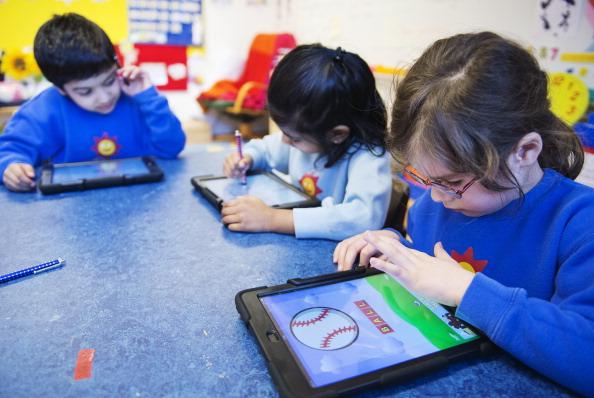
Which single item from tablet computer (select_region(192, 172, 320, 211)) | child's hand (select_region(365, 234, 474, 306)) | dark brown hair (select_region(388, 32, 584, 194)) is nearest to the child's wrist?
child's hand (select_region(365, 234, 474, 306))

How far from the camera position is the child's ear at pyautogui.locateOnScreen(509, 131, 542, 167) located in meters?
0.55

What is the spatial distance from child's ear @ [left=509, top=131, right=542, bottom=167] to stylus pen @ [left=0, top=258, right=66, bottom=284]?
681 millimetres

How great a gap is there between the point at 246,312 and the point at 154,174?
0.66m

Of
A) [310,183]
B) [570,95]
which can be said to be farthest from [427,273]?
[570,95]

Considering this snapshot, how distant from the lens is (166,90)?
343 centimetres

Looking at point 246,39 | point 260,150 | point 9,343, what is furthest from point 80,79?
point 246,39

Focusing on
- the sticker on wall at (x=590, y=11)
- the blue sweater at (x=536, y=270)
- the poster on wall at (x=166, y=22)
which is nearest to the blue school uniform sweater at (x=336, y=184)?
the blue sweater at (x=536, y=270)

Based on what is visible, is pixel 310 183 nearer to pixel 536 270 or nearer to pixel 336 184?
pixel 336 184

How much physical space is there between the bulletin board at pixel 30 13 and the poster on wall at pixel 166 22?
0.19m

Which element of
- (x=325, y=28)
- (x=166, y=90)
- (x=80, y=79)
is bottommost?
(x=166, y=90)

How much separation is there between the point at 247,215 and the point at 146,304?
0.29 meters

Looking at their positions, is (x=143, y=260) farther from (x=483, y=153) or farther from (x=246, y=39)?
(x=246, y=39)

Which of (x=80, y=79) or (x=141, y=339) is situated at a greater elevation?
(x=80, y=79)

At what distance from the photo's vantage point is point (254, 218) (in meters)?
0.81
